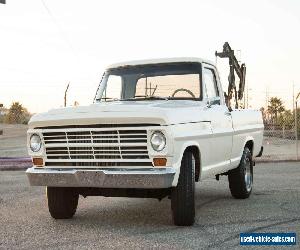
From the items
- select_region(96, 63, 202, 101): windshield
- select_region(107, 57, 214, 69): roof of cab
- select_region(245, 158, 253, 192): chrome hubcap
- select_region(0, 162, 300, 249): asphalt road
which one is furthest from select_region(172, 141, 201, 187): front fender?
select_region(245, 158, 253, 192): chrome hubcap

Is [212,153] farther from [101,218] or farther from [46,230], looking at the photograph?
[46,230]

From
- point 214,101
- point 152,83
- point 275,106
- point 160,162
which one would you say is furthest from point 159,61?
point 275,106

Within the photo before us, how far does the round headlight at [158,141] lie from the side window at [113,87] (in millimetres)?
2136

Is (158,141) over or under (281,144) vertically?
over

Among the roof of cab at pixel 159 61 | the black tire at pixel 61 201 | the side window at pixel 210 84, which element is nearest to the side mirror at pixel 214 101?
the side window at pixel 210 84

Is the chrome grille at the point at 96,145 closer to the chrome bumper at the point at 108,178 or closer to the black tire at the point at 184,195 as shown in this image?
the chrome bumper at the point at 108,178

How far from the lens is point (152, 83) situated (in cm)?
825

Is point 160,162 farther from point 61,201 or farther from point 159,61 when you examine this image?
point 159,61

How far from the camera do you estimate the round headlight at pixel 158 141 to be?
6301mm

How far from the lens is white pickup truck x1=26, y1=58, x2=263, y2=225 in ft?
20.7

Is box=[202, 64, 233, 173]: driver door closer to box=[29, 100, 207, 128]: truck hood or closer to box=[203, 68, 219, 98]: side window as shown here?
box=[203, 68, 219, 98]: side window

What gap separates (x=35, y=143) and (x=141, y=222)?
1651 millimetres

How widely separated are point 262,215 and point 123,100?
251 cm

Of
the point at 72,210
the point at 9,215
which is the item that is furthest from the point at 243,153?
the point at 9,215
